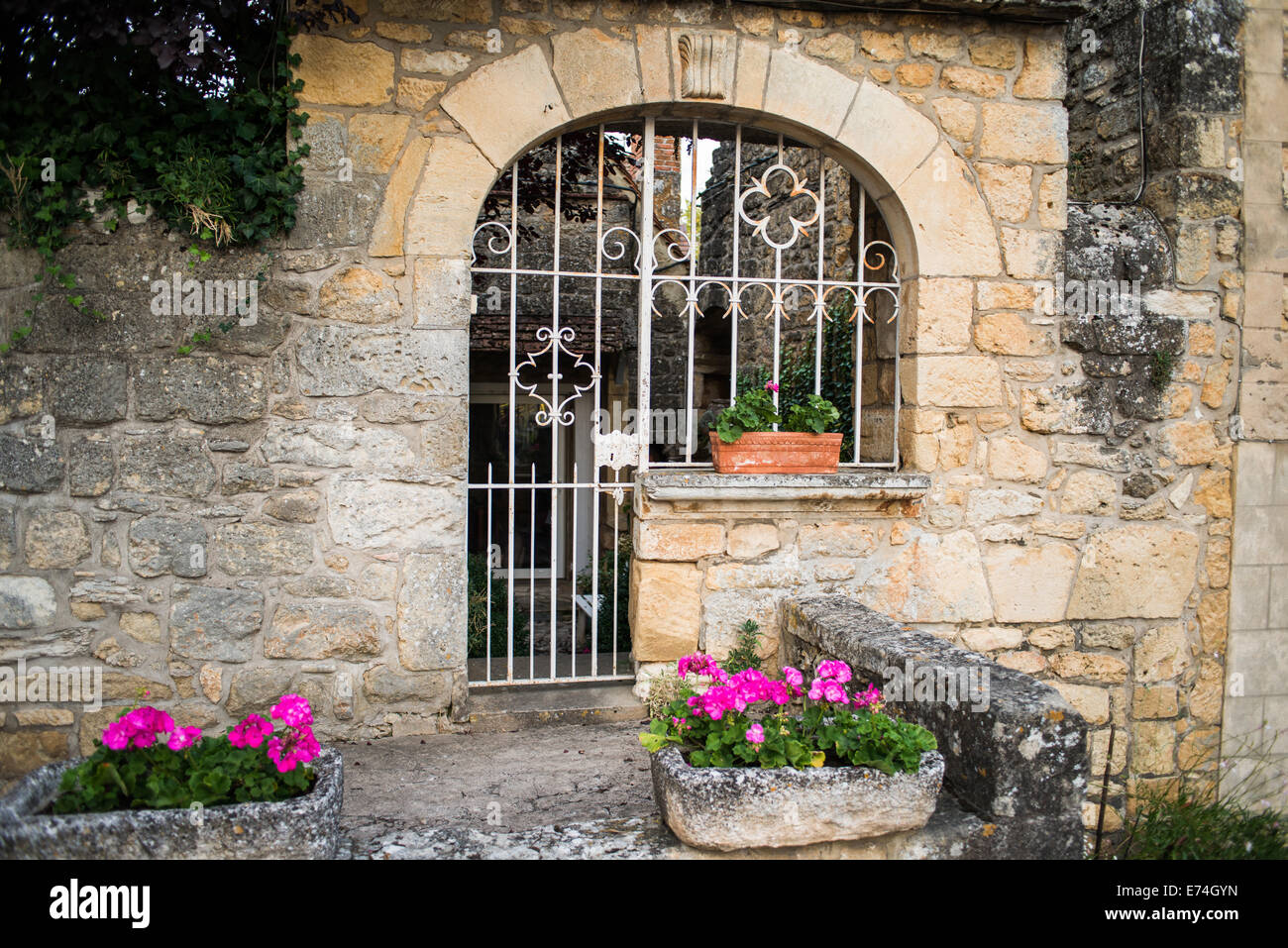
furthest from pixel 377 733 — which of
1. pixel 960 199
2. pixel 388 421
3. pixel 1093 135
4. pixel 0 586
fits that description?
Result: pixel 1093 135

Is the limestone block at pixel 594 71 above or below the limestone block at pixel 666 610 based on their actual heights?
above

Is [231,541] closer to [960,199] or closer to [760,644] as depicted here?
[760,644]

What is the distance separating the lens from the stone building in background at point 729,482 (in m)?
3.51

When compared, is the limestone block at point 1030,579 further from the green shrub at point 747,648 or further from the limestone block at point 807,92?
the limestone block at point 807,92

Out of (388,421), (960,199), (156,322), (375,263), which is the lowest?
(388,421)

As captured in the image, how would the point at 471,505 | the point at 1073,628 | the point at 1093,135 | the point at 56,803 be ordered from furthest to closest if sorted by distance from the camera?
the point at 471,505 → the point at 1093,135 → the point at 1073,628 → the point at 56,803

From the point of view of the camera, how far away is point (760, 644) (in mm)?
4035

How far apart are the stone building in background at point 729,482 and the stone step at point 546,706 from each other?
0.13 m

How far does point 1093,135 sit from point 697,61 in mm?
2411

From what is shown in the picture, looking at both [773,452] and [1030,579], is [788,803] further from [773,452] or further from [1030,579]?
[1030,579]

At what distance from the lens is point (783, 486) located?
3.91 metres

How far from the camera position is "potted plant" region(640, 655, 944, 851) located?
7.78 ft

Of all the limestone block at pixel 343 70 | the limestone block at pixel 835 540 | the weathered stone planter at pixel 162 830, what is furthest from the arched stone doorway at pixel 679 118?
the weathered stone planter at pixel 162 830

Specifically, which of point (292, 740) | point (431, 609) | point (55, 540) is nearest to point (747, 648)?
point (431, 609)
